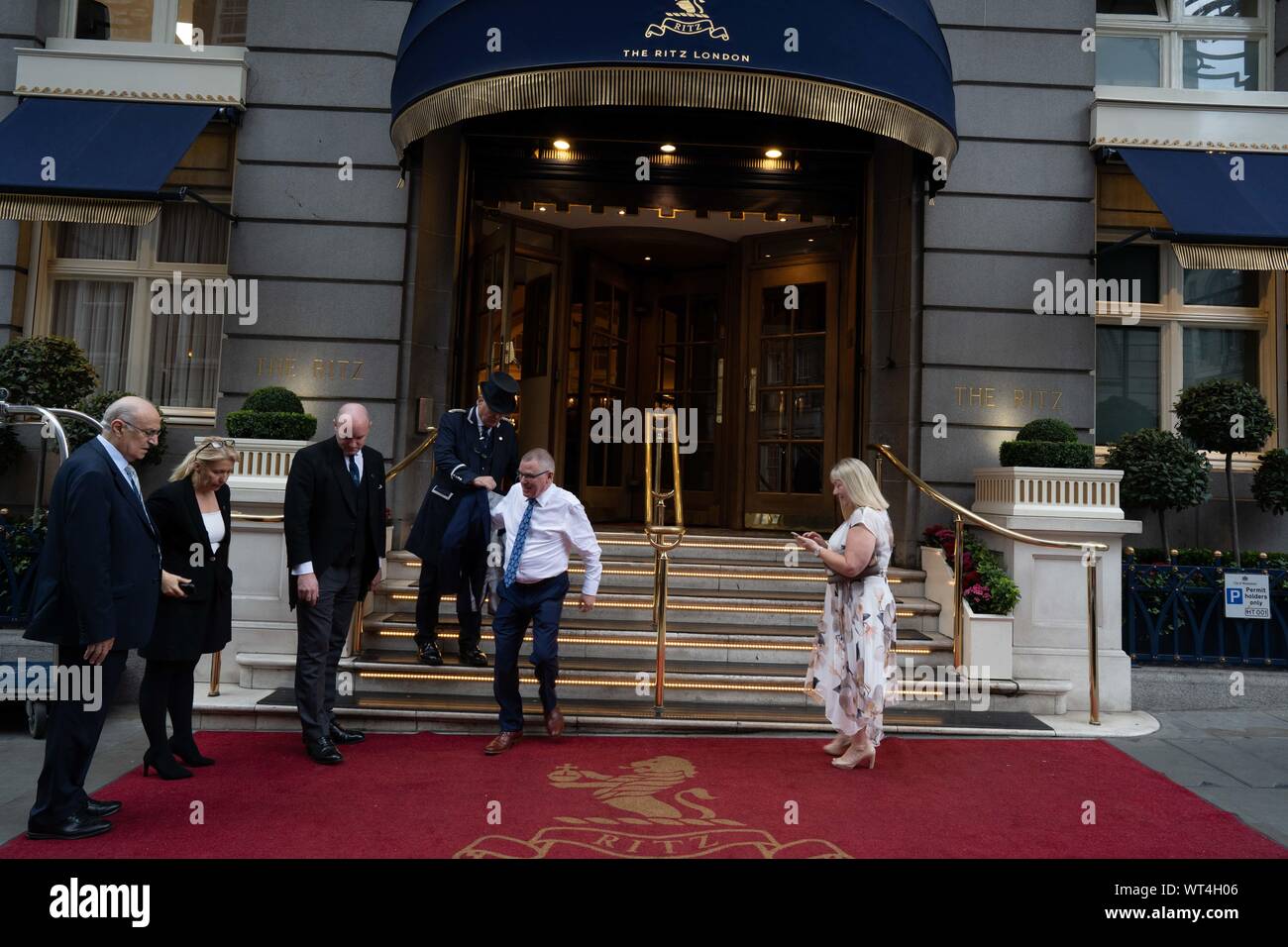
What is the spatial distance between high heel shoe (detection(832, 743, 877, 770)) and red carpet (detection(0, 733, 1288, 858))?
6 centimetres

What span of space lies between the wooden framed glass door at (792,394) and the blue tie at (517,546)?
550cm

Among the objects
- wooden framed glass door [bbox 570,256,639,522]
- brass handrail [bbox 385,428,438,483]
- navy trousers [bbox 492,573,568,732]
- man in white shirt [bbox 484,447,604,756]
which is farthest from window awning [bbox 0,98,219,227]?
navy trousers [bbox 492,573,568,732]

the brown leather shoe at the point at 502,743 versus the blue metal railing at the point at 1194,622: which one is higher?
the blue metal railing at the point at 1194,622

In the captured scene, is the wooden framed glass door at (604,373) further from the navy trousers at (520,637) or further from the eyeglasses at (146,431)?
the eyeglasses at (146,431)

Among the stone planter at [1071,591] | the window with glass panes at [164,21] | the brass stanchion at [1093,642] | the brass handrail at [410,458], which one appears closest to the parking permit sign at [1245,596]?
the stone planter at [1071,591]

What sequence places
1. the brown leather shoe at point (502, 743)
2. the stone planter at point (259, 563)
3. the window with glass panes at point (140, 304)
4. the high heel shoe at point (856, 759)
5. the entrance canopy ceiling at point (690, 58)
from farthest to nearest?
1. the window with glass panes at point (140, 304)
2. the stone planter at point (259, 563)
3. the entrance canopy ceiling at point (690, 58)
4. the brown leather shoe at point (502, 743)
5. the high heel shoe at point (856, 759)

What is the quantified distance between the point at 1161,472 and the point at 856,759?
4584 mm

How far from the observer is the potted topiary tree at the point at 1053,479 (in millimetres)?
7633

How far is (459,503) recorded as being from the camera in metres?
6.83

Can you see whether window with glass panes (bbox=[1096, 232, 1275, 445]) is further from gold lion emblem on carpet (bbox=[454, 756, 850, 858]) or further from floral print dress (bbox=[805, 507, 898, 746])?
gold lion emblem on carpet (bbox=[454, 756, 850, 858])

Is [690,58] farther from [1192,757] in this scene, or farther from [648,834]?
[1192,757]

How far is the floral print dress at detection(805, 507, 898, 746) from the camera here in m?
5.64

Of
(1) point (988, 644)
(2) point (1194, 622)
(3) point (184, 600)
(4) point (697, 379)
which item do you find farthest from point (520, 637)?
(4) point (697, 379)
